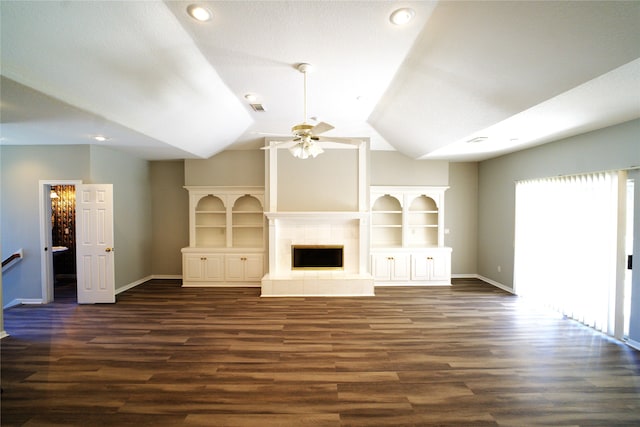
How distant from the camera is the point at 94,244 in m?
4.54

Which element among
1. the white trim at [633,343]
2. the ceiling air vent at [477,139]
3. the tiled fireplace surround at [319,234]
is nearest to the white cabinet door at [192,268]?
the tiled fireplace surround at [319,234]

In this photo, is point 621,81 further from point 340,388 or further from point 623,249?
point 340,388

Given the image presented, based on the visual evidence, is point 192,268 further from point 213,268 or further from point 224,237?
point 224,237

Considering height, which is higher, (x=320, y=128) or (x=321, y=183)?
(x=320, y=128)

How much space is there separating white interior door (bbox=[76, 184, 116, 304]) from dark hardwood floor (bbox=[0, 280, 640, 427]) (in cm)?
33

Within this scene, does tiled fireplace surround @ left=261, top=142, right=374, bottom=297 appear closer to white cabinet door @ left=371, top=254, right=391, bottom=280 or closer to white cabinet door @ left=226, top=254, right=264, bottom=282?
white cabinet door @ left=371, top=254, right=391, bottom=280

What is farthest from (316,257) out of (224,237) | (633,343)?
(633,343)

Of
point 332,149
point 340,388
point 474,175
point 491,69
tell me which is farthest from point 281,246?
point 474,175

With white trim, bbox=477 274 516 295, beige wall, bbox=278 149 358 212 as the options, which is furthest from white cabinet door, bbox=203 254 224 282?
white trim, bbox=477 274 516 295

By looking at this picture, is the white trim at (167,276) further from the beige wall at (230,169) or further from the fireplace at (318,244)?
the fireplace at (318,244)

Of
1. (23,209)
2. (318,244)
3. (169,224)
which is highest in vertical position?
(23,209)

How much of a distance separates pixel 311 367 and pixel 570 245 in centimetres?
424

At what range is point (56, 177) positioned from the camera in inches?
178

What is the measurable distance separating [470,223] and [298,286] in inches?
173
